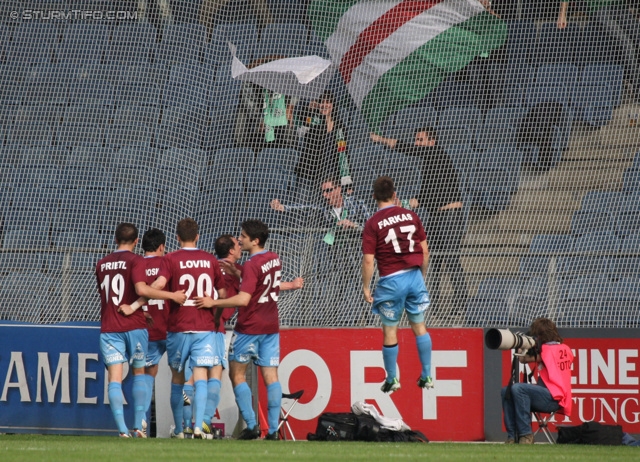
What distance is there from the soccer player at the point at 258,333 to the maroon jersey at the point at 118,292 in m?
0.89

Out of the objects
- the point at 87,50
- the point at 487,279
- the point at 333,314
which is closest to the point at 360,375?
the point at 333,314

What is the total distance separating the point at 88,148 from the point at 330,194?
278 centimetres

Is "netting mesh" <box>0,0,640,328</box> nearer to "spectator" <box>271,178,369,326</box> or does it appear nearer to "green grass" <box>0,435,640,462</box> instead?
"spectator" <box>271,178,369,326</box>

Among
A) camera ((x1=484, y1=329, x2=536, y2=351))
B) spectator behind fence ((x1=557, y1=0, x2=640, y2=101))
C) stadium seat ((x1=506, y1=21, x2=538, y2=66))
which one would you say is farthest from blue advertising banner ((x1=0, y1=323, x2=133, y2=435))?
spectator behind fence ((x1=557, y1=0, x2=640, y2=101))

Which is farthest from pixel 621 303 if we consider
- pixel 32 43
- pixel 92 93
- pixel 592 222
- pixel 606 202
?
pixel 32 43

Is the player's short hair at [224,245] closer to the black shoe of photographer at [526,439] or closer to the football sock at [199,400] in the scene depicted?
the football sock at [199,400]

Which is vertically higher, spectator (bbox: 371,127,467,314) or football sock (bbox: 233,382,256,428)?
spectator (bbox: 371,127,467,314)

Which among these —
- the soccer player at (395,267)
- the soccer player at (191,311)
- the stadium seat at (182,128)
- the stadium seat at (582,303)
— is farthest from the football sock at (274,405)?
the stadium seat at (182,128)

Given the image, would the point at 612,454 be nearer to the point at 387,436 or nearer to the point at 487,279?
the point at 387,436

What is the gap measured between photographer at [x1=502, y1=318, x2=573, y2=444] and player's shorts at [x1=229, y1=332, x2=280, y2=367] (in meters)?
2.02

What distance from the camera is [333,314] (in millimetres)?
9914

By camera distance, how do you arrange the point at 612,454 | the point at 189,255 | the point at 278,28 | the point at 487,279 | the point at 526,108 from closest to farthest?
the point at 612,454, the point at 189,255, the point at 487,279, the point at 526,108, the point at 278,28

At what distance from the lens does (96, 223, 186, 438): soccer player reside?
858 centimetres

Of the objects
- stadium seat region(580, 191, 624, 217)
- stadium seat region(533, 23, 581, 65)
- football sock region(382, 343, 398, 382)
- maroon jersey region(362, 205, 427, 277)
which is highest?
stadium seat region(533, 23, 581, 65)
